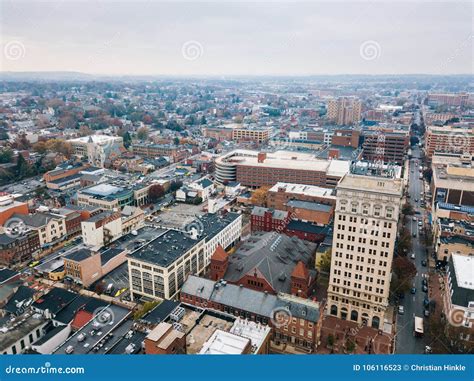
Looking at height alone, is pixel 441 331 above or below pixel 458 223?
below

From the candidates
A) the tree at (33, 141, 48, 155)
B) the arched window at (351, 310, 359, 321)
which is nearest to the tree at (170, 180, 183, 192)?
the tree at (33, 141, 48, 155)

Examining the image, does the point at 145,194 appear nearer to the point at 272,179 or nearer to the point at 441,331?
the point at 272,179

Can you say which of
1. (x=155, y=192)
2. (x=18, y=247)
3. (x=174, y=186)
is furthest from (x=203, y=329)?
(x=174, y=186)

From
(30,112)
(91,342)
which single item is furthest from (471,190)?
(30,112)

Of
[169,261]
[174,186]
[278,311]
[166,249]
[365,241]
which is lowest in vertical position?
[174,186]

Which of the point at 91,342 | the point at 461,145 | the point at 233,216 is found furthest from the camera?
the point at 461,145

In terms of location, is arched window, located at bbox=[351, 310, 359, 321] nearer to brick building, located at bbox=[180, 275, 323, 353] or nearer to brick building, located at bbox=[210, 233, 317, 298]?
brick building, located at bbox=[210, 233, 317, 298]

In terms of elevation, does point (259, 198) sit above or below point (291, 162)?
below

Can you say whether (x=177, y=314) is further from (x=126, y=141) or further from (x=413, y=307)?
(x=126, y=141)
